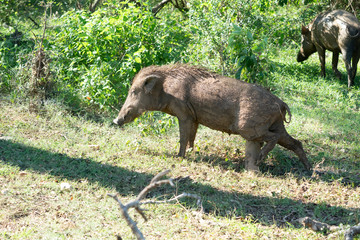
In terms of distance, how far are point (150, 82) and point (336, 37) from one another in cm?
721

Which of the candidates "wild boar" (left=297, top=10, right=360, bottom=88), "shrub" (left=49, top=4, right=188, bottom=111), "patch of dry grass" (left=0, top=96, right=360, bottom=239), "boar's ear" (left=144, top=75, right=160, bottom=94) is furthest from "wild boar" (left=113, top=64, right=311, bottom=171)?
"wild boar" (left=297, top=10, right=360, bottom=88)

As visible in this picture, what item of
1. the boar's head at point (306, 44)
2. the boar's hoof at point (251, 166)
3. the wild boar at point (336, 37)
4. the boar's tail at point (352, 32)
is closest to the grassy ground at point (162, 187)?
the boar's hoof at point (251, 166)

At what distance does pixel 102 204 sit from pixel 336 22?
9254mm

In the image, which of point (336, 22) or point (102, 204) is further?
point (336, 22)

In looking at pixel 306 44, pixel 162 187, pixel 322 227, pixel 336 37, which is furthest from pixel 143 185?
pixel 306 44

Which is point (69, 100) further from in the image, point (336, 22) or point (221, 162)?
point (336, 22)

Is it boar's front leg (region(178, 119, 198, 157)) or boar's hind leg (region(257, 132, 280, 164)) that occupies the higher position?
boar's hind leg (region(257, 132, 280, 164))

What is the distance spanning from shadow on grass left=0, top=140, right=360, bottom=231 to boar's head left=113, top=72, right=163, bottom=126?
38.7 inches

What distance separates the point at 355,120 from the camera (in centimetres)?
916

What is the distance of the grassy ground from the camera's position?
4.69m

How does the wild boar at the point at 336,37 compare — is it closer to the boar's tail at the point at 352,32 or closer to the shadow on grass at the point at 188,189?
the boar's tail at the point at 352,32

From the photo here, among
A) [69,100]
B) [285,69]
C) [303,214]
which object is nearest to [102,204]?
[303,214]

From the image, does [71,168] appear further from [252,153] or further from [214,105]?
[252,153]

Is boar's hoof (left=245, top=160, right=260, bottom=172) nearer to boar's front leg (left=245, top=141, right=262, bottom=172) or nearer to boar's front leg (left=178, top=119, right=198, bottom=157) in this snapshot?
boar's front leg (left=245, top=141, right=262, bottom=172)
